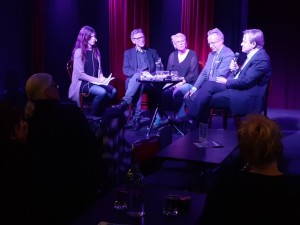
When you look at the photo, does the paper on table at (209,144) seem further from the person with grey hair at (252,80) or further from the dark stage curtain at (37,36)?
the dark stage curtain at (37,36)

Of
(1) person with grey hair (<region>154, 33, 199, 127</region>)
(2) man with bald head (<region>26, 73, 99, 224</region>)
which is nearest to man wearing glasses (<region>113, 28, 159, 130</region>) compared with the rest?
(1) person with grey hair (<region>154, 33, 199, 127</region>)

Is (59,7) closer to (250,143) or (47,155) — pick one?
(47,155)

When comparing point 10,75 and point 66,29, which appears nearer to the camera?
point 10,75

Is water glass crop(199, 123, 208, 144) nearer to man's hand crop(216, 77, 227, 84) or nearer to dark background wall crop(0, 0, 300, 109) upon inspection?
man's hand crop(216, 77, 227, 84)

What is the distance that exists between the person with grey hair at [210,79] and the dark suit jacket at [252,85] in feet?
1.26

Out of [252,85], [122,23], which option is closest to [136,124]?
[252,85]

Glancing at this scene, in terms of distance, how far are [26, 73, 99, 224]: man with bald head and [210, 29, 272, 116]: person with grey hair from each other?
9.26 feet

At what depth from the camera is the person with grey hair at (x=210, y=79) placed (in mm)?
5723

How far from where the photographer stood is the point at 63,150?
2.76 meters

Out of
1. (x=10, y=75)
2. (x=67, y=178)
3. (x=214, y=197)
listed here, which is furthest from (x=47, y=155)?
(x=10, y=75)

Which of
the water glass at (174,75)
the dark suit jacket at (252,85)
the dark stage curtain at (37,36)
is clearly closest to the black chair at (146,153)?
the dark suit jacket at (252,85)

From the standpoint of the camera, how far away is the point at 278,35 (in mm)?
8328

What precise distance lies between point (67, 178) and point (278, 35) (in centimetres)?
653

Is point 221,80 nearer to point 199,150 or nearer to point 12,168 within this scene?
point 199,150
